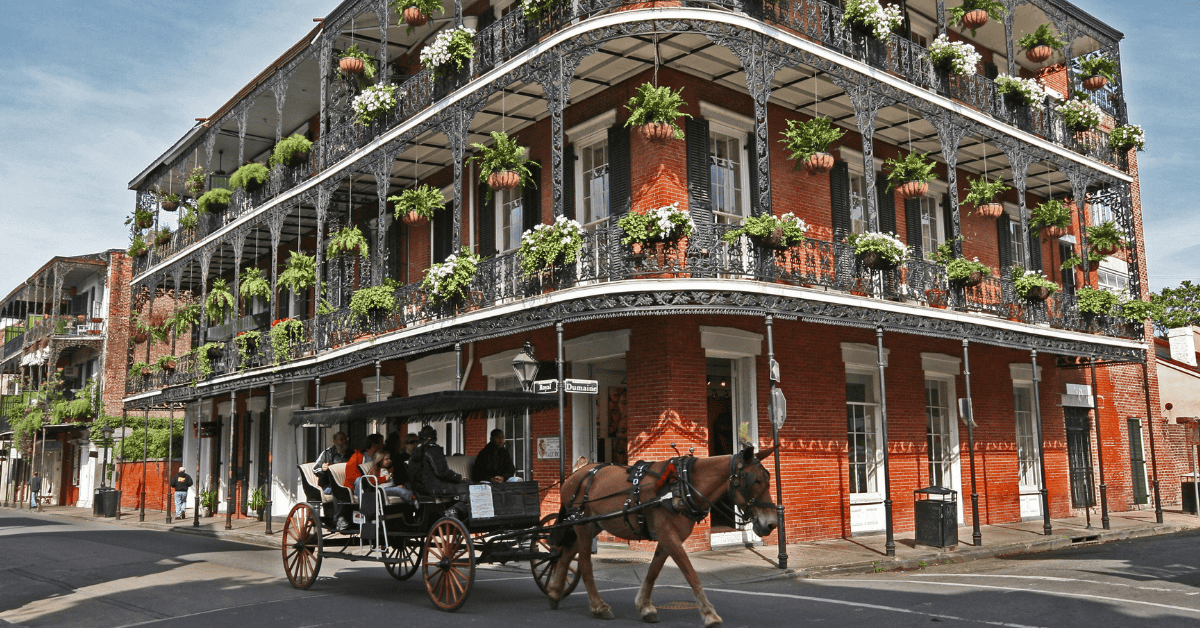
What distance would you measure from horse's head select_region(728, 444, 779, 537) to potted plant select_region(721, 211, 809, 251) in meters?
5.78

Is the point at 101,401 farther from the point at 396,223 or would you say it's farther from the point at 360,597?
the point at 360,597

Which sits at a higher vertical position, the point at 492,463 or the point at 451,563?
the point at 492,463

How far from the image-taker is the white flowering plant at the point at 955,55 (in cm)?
1625

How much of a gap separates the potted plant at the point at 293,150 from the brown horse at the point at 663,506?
14.6 meters

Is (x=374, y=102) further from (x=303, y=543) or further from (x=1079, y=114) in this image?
(x=1079, y=114)

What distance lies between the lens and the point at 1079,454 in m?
20.9

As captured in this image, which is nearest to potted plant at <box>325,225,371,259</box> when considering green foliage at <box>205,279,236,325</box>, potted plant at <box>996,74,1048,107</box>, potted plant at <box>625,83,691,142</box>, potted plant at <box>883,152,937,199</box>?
green foliage at <box>205,279,236,325</box>

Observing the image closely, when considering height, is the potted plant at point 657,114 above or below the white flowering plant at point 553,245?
above

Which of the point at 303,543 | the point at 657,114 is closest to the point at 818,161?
the point at 657,114

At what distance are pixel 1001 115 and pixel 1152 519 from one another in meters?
9.40

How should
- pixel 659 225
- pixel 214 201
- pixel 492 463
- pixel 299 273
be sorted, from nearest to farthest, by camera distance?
1. pixel 492 463
2. pixel 659 225
3. pixel 299 273
4. pixel 214 201

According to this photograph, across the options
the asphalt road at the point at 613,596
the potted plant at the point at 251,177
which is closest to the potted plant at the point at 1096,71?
the asphalt road at the point at 613,596

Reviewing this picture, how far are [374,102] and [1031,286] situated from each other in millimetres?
12926

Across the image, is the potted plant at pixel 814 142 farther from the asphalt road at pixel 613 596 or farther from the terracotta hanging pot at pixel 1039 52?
the terracotta hanging pot at pixel 1039 52
